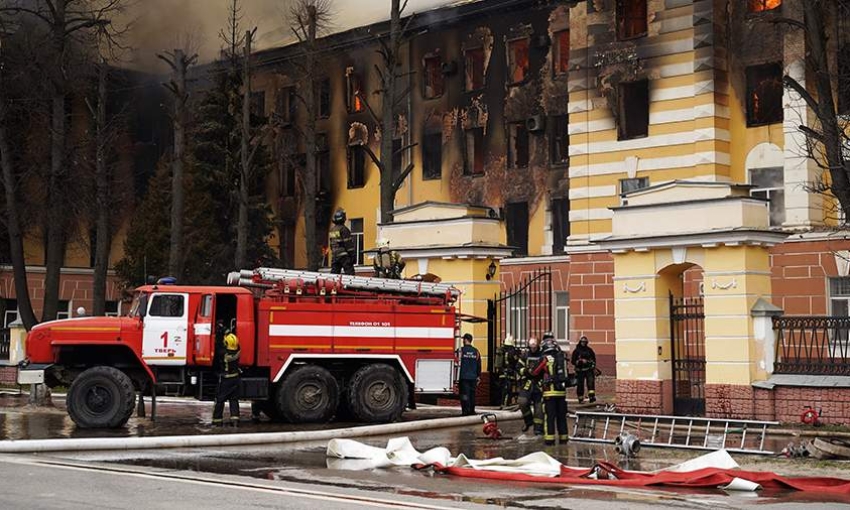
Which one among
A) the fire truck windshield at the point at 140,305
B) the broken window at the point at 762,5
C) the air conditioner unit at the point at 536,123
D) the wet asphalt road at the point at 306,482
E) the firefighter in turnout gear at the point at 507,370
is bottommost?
the wet asphalt road at the point at 306,482

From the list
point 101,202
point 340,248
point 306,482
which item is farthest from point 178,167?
point 306,482

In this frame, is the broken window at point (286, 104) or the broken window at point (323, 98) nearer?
the broken window at point (323, 98)

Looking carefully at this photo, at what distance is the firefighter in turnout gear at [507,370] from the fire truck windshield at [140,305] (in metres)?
8.07

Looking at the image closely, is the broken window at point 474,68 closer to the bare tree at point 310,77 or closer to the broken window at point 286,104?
the bare tree at point 310,77

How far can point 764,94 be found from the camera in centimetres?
3234

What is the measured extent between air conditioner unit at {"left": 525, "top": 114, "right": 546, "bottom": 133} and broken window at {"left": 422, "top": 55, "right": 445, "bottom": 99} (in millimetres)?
4947

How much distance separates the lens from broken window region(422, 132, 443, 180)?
141 ft

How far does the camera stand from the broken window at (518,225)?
40.2m

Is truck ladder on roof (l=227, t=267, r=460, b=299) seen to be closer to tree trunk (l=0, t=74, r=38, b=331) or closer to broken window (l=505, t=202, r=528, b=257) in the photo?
tree trunk (l=0, t=74, r=38, b=331)

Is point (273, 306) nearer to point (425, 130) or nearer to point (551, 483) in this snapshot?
point (551, 483)

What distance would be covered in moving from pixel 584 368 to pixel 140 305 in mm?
11195

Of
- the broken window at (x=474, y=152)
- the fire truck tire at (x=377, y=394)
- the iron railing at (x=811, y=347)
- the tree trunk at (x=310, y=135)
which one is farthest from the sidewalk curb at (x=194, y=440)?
the broken window at (x=474, y=152)

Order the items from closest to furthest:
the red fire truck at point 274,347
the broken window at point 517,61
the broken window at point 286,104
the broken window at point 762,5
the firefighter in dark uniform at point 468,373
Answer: the red fire truck at point 274,347, the firefighter in dark uniform at point 468,373, the broken window at point 762,5, the broken window at point 517,61, the broken window at point 286,104

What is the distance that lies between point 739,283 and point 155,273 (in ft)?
88.6
